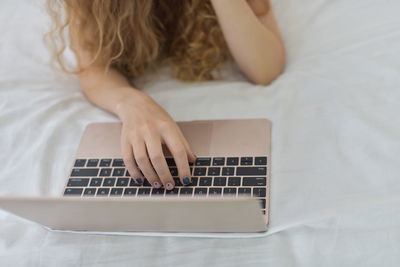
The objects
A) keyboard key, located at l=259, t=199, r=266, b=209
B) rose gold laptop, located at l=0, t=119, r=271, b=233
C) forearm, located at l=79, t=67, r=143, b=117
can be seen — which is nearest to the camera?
rose gold laptop, located at l=0, t=119, r=271, b=233

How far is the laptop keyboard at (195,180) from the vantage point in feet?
2.30

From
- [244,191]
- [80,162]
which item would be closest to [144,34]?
[80,162]

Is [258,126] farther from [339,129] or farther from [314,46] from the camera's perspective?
[314,46]

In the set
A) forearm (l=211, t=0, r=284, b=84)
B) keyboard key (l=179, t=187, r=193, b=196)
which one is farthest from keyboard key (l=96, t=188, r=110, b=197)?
forearm (l=211, t=0, r=284, b=84)

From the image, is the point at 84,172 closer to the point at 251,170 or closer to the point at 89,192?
the point at 89,192

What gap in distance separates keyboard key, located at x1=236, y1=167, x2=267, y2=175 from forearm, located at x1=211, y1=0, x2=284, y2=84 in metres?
0.23

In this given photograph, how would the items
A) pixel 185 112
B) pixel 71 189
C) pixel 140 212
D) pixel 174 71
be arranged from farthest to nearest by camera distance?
pixel 174 71
pixel 185 112
pixel 71 189
pixel 140 212

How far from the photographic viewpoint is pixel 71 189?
2.44 feet

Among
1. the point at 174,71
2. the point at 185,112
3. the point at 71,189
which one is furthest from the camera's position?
the point at 174,71

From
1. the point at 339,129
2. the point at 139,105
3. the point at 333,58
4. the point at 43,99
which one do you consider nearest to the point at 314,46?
the point at 333,58

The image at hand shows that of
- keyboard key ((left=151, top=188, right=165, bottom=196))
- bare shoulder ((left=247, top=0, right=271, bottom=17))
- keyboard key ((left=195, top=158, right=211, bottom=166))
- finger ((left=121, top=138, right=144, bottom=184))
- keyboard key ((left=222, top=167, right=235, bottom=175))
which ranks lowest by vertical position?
keyboard key ((left=195, top=158, right=211, bottom=166))

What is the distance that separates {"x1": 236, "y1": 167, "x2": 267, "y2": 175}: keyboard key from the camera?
721mm

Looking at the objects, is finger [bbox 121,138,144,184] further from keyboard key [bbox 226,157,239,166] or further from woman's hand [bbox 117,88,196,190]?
keyboard key [bbox 226,157,239,166]

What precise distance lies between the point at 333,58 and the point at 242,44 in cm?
16
